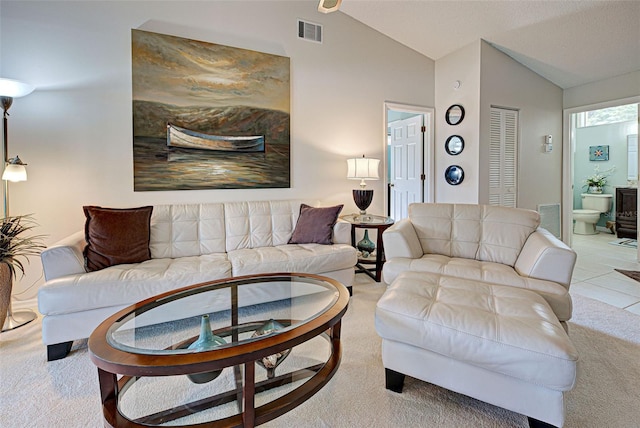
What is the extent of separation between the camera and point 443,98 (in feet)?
14.1

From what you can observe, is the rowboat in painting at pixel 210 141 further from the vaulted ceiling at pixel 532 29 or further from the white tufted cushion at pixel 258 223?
the vaulted ceiling at pixel 532 29

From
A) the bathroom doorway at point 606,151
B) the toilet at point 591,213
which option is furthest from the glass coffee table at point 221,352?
the toilet at point 591,213

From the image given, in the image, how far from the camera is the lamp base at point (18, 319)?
226cm

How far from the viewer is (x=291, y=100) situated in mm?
3539

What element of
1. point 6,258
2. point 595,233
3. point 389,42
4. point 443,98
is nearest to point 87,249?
point 6,258

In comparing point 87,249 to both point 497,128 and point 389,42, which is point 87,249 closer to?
point 389,42

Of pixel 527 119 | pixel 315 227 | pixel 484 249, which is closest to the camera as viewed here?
pixel 484 249

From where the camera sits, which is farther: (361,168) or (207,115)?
(361,168)

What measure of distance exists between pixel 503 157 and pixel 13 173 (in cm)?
493

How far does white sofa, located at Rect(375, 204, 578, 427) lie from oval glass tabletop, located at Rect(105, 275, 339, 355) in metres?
0.40

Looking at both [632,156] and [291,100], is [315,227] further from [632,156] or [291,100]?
[632,156]

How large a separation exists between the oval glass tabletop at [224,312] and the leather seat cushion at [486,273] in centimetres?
78

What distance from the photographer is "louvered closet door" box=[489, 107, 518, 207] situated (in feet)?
13.1

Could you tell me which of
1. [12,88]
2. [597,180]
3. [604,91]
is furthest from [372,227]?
[597,180]
